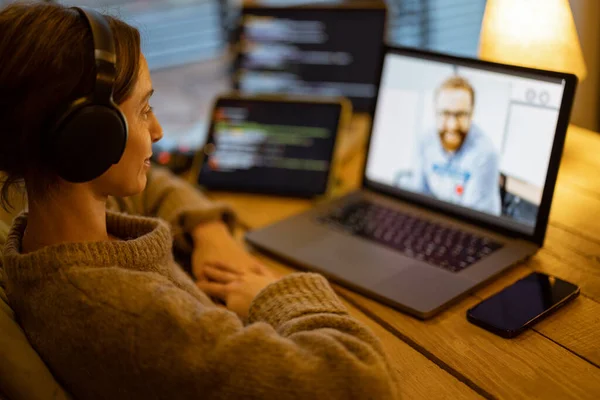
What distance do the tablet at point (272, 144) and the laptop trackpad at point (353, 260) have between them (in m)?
0.27

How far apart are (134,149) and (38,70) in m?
0.17

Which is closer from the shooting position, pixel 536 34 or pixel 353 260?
pixel 353 260

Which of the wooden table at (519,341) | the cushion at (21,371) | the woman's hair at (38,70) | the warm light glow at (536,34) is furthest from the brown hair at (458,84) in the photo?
the cushion at (21,371)

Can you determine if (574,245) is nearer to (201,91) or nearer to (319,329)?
(319,329)

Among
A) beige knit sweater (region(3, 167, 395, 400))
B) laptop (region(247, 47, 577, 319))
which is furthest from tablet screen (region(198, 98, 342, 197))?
beige knit sweater (region(3, 167, 395, 400))

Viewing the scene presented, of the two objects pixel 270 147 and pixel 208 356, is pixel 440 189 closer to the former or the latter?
pixel 270 147

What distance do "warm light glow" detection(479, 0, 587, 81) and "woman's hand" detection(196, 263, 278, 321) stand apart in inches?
25.1

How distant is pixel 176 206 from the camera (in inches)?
52.6

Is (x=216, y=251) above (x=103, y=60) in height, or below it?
below

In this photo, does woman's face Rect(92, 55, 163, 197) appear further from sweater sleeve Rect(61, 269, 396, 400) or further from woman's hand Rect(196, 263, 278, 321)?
woman's hand Rect(196, 263, 278, 321)

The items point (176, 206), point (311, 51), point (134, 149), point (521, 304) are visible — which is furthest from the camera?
point (311, 51)

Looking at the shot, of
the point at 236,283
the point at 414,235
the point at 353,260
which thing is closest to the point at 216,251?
the point at 236,283

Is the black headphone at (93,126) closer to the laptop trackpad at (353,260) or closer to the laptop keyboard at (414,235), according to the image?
the laptop trackpad at (353,260)

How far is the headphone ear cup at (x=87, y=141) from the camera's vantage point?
28.4 inches
